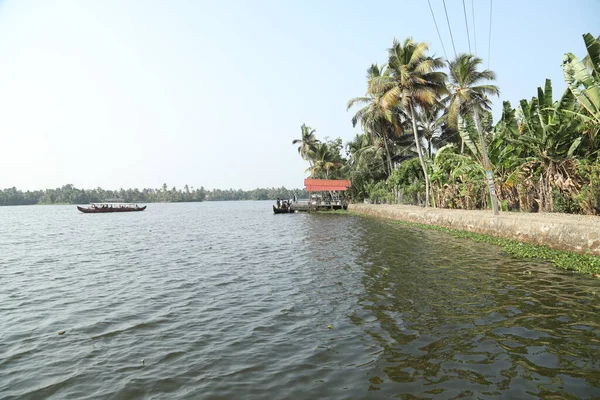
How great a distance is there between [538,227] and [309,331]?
11912 millimetres

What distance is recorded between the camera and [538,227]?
1447 cm

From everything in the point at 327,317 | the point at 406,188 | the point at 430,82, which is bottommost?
the point at 327,317

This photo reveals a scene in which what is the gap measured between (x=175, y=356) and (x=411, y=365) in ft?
12.2

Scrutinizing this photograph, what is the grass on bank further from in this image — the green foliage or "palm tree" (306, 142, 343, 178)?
"palm tree" (306, 142, 343, 178)

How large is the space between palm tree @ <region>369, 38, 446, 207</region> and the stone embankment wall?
8478 millimetres

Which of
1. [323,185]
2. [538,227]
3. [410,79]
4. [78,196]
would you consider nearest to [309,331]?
[538,227]

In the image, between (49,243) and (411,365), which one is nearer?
(411,365)

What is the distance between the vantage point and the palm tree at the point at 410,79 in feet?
94.6

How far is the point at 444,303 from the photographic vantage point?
324 inches

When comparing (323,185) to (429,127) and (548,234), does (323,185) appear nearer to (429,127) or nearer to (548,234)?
(429,127)

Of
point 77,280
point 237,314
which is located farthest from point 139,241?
point 237,314


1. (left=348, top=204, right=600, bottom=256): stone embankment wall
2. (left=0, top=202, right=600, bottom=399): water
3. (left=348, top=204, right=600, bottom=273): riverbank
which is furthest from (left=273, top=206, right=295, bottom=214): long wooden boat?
(left=0, top=202, right=600, bottom=399): water

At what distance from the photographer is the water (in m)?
4.97

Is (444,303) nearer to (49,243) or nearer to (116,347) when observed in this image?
(116,347)
